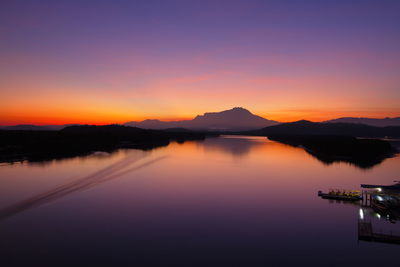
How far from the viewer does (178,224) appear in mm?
16875

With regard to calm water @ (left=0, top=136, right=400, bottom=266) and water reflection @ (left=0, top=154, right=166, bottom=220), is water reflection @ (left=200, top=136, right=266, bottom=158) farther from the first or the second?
calm water @ (left=0, top=136, right=400, bottom=266)

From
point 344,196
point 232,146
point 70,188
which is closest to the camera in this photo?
point 344,196

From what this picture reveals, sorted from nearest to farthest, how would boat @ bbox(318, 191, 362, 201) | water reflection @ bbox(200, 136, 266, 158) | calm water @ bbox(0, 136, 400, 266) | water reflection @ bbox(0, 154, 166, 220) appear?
1. calm water @ bbox(0, 136, 400, 266)
2. water reflection @ bbox(0, 154, 166, 220)
3. boat @ bbox(318, 191, 362, 201)
4. water reflection @ bbox(200, 136, 266, 158)

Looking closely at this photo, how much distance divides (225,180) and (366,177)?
1856cm

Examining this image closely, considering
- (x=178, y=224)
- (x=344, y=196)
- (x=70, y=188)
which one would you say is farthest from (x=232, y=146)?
(x=178, y=224)

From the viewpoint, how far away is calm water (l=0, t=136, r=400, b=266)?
12664 mm

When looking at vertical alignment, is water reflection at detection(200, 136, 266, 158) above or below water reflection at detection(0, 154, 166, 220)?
below

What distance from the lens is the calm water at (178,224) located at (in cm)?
1266

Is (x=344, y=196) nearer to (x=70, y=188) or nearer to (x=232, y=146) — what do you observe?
(x=70, y=188)

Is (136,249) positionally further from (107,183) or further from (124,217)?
(107,183)

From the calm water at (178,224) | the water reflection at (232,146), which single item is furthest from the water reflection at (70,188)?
the water reflection at (232,146)

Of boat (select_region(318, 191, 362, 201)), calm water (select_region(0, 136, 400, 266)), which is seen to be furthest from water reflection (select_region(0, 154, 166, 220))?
boat (select_region(318, 191, 362, 201))

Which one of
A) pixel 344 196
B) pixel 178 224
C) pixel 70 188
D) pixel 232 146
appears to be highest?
pixel 70 188

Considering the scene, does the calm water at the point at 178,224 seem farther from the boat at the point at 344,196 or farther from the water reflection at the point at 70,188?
the boat at the point at 344,196
